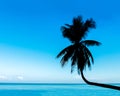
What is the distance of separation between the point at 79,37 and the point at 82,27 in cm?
79

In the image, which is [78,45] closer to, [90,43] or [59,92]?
[90,43]

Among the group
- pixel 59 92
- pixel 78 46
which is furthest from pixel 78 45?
pixel 59 92

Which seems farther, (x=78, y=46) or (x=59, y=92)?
(x=59, y=92)

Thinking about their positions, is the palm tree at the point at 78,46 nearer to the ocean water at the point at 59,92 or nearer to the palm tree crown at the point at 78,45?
the palm tree crown at the point at 78,45

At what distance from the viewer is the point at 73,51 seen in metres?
15.8

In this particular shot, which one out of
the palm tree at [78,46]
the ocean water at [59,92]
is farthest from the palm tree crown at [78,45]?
the ocean water at [59,92]

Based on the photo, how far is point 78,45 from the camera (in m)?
15.9

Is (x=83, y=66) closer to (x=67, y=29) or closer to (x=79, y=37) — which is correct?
(x=79, y=37)

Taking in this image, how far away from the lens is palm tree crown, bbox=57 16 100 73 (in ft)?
51.1

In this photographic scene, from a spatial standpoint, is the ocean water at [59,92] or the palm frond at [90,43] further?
the ocean water at [59,92]

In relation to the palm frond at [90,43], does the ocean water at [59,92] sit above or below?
above

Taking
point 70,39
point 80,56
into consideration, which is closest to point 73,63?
point 80,56

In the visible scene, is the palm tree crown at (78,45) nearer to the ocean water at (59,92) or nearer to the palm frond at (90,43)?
the palm frond at (90,43)

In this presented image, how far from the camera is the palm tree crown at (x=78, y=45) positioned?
1557cm
